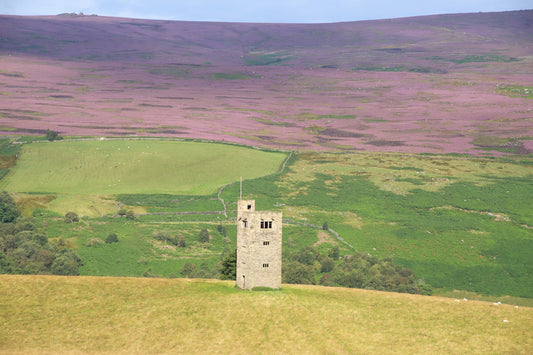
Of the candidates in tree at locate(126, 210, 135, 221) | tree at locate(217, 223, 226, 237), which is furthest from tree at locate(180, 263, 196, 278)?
tree at locate(126, 210, 135, 221)

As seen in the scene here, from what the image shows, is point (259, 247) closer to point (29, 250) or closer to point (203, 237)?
point (203, 237)

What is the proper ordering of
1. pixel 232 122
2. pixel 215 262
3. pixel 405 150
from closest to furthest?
pixel 215 262 < pixel 405 150 < pixel 232 122

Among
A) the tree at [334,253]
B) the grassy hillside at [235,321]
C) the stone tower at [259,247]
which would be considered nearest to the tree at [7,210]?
the grassy hillside at [235,321]

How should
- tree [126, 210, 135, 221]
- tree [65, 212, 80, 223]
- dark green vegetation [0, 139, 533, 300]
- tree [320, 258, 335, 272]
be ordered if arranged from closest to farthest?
dark green vegetation [0, 139, 533, 300] → tree [320, 258, 335, 272] → tree [65, 212, 80, 223] → tree [126, 210, 135, 221]

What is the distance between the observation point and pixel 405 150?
156 m

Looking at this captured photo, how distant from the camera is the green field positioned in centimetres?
12406

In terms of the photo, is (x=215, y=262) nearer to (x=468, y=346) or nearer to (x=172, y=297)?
(x=172, y=297)

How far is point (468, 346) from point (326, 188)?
83.0 meters

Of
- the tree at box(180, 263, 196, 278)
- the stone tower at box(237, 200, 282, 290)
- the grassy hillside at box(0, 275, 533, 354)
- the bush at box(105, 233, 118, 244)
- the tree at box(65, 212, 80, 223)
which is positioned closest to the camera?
the grassy hillside at box(0, 275, 533, 354)

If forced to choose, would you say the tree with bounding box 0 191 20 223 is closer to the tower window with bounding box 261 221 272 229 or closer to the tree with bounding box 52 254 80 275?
the tree with bounding box 52 254 80 275

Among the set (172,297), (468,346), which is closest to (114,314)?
(172,297)

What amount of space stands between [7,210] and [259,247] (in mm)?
65190

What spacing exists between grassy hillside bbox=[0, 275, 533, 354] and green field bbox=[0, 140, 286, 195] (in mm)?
65714

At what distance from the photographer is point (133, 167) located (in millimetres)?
136625
